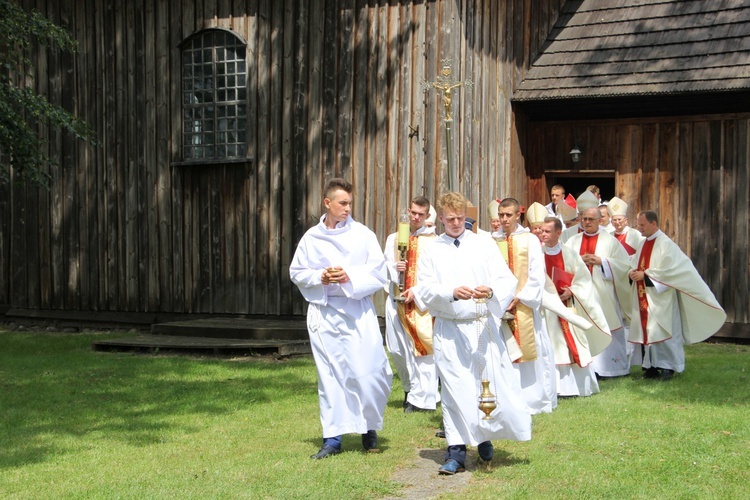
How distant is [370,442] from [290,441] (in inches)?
30.8

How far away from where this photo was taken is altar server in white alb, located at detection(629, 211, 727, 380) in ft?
38.8

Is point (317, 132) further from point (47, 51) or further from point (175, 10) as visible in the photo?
point (47, 51)

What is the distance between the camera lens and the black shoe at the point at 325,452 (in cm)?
Result: 794

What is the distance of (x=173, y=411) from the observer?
10.2 metres

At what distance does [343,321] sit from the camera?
324 inches

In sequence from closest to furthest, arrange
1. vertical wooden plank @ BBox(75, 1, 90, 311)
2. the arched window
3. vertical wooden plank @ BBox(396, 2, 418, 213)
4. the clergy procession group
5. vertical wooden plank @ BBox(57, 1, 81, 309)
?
1. the clergy procession group
2. vertical wooden plank @ BBox(396, 2, 418, 213)
3. the arched window
4. vertical wooden plank @ BBox(75, 1, 90, 311)
5. vertical wooden plank @ BBox(57, 1, 81, 309)

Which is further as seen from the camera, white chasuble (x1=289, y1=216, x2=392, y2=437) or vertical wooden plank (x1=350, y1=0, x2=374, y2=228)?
vertical wooden plank (x1=350, y1=0, x2=374, y2=228)

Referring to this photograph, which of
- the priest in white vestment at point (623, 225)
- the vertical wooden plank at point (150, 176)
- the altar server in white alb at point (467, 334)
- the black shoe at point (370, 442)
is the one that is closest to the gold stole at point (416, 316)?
the black shoe at point (370, 442)

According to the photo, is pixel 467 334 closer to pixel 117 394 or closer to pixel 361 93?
pixel 117 394

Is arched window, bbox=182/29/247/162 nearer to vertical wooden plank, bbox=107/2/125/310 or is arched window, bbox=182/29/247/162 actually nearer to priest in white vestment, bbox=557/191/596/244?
vertical wooden plank, bbox=107/2/125/310

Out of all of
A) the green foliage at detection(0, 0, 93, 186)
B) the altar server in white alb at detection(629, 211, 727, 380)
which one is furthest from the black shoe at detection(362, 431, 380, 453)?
the green foliage at detection(0, 0, 93, 186)

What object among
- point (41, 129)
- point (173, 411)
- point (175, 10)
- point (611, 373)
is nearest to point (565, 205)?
point (611, 373)

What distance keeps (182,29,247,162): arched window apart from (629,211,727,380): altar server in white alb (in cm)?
661

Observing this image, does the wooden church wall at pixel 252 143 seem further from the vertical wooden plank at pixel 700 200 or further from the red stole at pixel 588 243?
the red stole at pixel 588 243
